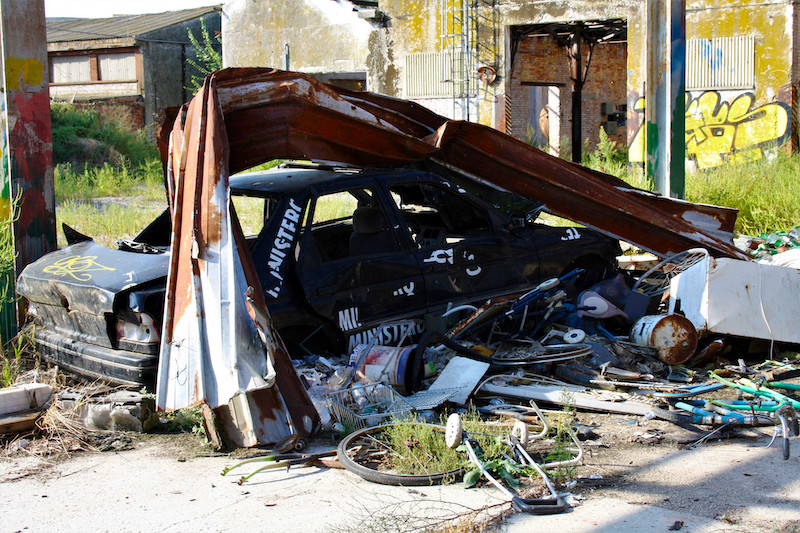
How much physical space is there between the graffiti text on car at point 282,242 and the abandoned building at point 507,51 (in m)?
6.17

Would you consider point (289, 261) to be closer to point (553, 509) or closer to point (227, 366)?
point (227, 366)

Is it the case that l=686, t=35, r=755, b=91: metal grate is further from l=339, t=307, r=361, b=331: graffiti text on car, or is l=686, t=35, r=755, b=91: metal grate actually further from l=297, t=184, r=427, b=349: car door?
l=339, t=307, r=361, b=331: graffiti text on car

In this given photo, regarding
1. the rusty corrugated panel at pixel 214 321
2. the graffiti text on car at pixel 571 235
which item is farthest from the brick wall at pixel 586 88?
the rusty corrugated panel at pixel 214 321

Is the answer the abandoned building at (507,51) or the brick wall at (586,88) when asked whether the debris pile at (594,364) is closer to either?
the abandoned building at (507,51)

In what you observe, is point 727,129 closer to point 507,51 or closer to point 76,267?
point 507,51

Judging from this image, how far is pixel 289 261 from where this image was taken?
559cm

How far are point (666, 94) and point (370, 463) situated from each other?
7.15m

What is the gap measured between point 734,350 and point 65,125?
916 inches

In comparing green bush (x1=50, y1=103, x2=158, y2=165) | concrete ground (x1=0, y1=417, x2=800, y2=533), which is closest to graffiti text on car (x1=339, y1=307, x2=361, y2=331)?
concrete ground (x1=0, y1=417, x2=800, y2=533)

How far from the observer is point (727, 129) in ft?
51.4

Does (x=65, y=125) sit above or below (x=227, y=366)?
above

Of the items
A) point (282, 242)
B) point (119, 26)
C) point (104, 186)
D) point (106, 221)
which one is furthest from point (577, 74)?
point (119, 26)

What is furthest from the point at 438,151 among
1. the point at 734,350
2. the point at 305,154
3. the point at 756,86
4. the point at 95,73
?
the point at 95,73

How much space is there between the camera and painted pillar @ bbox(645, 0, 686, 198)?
9.69 metres
